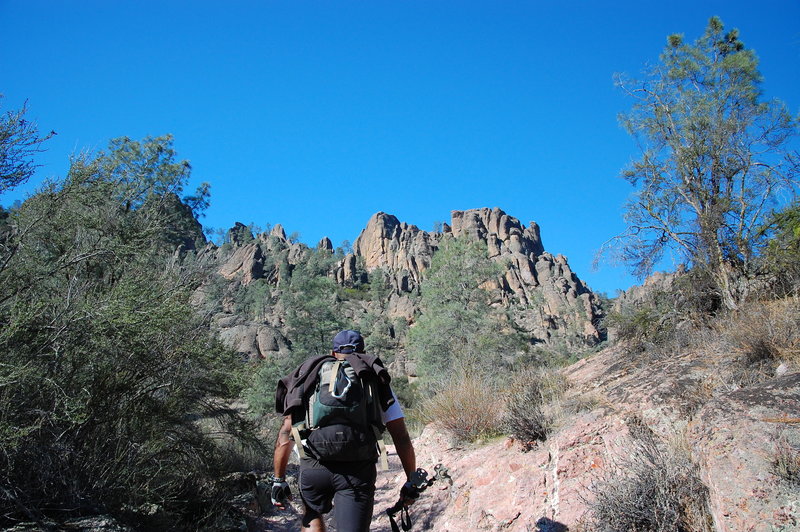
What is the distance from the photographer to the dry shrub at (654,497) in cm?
334

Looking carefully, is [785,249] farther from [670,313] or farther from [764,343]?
[764,343]

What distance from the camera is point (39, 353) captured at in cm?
515

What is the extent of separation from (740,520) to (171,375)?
6442mm

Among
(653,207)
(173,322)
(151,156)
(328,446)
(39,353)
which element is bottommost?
(328,446)

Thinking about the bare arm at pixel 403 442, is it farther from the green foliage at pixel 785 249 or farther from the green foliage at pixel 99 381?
the green foliage at pixel 785 249

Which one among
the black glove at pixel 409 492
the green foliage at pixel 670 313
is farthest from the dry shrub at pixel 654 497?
the green foliage at pixel 670 313

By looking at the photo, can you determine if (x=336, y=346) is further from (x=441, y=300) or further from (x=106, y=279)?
(x=441, y=300)

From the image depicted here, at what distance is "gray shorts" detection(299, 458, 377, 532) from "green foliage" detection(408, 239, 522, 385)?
15.8 m

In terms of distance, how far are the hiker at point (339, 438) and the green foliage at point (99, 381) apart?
273 cm

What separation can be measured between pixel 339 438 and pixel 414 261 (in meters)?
91.6

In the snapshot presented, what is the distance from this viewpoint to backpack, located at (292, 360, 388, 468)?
2.96 metres

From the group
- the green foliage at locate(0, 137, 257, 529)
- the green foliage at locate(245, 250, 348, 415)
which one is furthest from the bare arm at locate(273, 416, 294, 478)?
the green foliage at locate(245, 250, 348, 415)

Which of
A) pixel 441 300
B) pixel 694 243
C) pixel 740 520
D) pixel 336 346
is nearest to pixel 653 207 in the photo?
pixel 694 243

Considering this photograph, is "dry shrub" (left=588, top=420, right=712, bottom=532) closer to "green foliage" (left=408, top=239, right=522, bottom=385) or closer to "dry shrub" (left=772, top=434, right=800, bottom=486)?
"dry shrub" (left=772, top=434, right=800, bottom=486)
